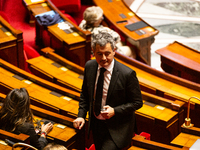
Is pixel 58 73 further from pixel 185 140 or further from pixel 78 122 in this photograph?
pixel 185 140

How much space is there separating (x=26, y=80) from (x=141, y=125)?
0.75 meters

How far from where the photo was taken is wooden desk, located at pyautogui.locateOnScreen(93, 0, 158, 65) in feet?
10.2

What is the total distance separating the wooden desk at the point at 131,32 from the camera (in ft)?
10.2

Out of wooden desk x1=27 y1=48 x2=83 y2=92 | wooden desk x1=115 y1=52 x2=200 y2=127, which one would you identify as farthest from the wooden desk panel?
wooden desk x1=115 y1=52 x2=200 y2=127

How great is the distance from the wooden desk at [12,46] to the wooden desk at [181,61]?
1.21m

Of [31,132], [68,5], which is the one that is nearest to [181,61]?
[68,5]

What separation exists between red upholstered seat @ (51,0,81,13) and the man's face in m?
2.48

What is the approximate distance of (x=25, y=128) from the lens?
1.42 meters

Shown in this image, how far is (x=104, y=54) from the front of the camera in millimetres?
1278

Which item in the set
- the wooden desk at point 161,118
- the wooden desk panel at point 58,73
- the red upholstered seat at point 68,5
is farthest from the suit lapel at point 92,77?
the red upholstered seat at point 68,5

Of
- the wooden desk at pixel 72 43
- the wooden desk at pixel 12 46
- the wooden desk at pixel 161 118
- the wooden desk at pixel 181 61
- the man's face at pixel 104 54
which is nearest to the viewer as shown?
the man's face at pixel 104 54

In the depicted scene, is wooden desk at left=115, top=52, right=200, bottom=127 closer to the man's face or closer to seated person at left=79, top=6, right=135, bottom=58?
seated person at left=79, top=6, right=135, bottom=58

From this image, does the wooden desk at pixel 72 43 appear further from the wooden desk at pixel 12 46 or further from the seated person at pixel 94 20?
the wooden desk at pixel 12 46

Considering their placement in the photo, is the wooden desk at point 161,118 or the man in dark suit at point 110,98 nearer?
the man in dark suit at point 110,98
